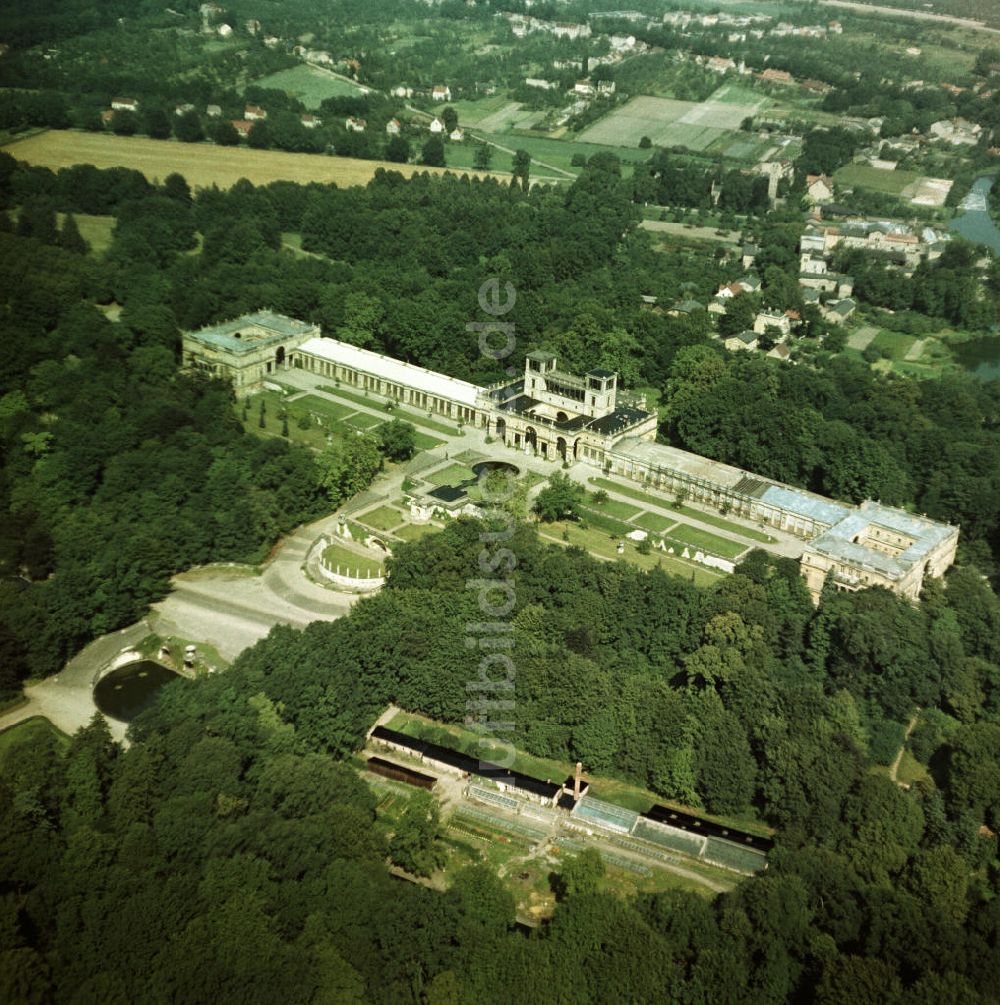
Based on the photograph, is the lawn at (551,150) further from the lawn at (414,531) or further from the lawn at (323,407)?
the lawn at (414,531)

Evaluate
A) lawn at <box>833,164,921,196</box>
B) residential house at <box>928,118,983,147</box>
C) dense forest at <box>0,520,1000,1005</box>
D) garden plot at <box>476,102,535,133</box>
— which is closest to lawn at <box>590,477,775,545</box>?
dense forest at <box>0,520,1000,1005</box>

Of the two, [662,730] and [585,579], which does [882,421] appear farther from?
[662,730]

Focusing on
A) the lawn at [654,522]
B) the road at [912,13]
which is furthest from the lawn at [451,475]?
the road at [912,13]

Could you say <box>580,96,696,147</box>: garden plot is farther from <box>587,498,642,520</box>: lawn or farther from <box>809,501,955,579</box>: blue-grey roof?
<box>809,501,955,579</box>: blue-grey roof

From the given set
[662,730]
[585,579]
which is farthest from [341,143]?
[662,730]

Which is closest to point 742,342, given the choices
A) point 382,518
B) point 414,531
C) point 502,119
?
point 382,518

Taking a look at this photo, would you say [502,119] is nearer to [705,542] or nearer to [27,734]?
[705,542]
